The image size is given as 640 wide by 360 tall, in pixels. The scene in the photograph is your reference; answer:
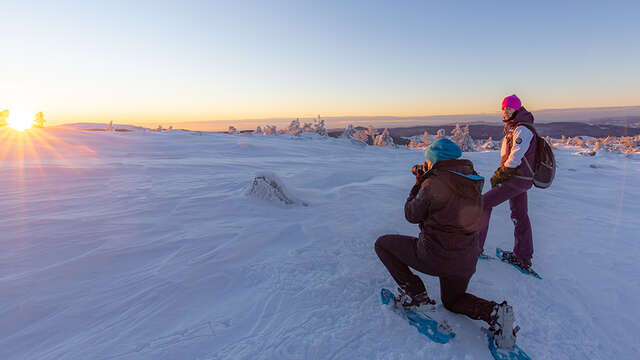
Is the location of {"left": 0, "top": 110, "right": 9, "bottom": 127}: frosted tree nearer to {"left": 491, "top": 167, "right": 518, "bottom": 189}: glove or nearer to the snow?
the snow

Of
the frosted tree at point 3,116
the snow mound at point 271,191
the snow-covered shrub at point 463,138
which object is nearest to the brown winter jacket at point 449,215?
the snow mound at point 271,191

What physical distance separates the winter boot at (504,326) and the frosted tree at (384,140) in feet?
106

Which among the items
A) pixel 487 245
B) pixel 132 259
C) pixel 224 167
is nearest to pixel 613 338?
pixel 487 245

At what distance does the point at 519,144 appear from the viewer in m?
3.16

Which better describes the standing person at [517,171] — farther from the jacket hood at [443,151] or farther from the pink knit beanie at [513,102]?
the jacket hood at [443,151]

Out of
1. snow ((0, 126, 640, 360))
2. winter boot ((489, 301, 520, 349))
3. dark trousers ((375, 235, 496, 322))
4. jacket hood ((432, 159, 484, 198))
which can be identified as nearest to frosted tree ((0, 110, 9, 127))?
snow ((0, 126, 640, 360))

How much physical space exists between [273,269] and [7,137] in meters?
14.4

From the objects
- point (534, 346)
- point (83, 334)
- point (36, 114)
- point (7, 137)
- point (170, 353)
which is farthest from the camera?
point (36, 114)

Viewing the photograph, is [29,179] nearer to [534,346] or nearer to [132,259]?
[132,259]

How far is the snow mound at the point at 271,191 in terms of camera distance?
5.37 m

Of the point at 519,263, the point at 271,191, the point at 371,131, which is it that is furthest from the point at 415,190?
the point at 371,131

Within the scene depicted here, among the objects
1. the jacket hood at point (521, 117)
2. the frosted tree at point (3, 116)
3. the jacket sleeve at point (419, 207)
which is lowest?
the jacket sleeve at point (419, 207)

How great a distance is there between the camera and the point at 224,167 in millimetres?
8992

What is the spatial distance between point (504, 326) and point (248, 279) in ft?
7.17
